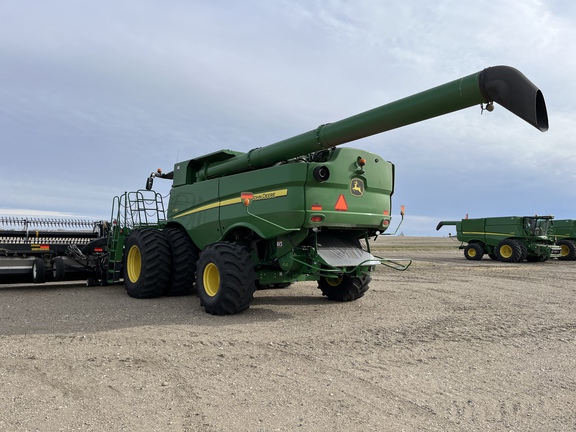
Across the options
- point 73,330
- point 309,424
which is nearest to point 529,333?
point 309,424

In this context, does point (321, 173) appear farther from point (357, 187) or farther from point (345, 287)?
point (345, 287)

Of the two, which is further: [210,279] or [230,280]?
[210,279]

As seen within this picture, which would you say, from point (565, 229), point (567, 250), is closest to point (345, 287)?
point (567, 250)

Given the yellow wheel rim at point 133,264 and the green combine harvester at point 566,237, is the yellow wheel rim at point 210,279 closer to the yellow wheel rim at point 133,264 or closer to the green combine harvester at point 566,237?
the yellow wheel rim at point 133,264

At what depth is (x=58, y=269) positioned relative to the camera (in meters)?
9.98

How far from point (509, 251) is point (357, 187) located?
18.9m

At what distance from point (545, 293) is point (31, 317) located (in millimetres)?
10214

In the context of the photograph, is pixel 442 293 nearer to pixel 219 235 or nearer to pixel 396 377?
pixel 219 235

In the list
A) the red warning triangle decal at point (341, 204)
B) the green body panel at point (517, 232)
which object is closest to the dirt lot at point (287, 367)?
the red warning triangle decal at point (341, 204)

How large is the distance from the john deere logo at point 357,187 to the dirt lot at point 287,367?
1.90m

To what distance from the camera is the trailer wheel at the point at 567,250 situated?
2503 cm

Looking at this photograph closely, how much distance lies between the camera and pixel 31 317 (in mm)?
6891

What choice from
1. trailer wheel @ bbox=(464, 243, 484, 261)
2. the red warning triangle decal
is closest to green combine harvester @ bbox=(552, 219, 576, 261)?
trailer wheel @ bbox=(464, 243, 484, 261)

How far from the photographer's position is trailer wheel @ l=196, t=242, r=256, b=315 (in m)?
6.80
